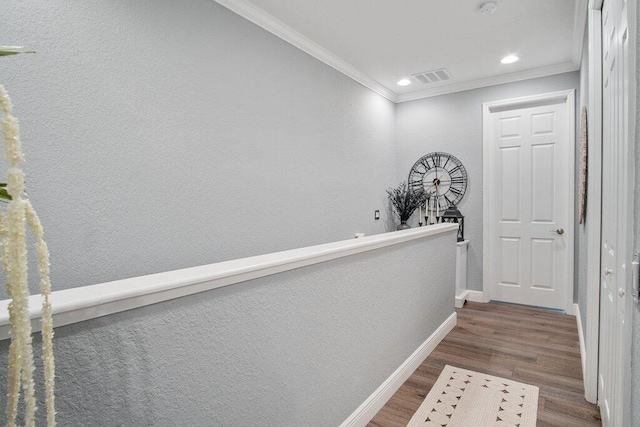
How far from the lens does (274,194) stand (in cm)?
271

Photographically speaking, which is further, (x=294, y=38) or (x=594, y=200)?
(x=294, y=38)

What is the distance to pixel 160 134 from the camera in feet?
6.39

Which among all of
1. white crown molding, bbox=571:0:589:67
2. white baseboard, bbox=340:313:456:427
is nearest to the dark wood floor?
white baseboard, bbox=340:313:456:427

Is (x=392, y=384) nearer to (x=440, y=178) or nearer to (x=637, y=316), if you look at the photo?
(x=637, y=316)

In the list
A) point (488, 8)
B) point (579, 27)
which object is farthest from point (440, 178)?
point (488, 8)

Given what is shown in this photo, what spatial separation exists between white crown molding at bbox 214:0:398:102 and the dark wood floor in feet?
8.97

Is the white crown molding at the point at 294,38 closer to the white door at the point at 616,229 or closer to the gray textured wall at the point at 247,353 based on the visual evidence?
the gray textured wall at the point at 247,353

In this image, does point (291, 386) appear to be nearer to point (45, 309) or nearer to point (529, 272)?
point (45, 309)

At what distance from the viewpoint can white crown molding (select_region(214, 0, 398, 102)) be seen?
2.44 metres

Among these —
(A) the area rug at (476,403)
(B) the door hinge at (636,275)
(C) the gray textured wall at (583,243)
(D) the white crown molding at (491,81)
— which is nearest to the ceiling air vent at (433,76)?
(D) the white crown molding at (491,81)

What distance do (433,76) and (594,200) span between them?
8.27 ft

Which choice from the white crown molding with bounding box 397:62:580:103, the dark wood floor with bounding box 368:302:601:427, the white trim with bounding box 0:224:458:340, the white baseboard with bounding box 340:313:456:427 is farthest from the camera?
the white crown molding with bounding box 397:62:580:103

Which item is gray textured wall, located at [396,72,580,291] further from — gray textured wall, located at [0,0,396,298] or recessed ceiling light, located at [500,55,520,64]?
gray textured wall, located at [0,0,396,298]

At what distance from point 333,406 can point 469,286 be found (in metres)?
3.11
